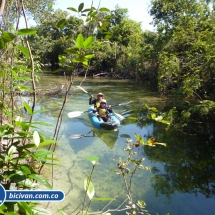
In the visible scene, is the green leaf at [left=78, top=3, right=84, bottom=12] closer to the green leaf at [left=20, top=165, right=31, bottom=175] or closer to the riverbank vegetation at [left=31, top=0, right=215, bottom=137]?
the riverbank vegetation at [left=31, top=0, right=215, bottom=137]

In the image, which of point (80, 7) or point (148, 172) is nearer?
point (80, 7)

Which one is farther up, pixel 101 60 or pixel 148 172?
pixel 101 60

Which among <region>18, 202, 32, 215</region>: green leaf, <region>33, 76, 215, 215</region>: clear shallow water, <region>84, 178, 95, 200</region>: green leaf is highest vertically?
<region>18, 202, 32, 215</region>: green leaf

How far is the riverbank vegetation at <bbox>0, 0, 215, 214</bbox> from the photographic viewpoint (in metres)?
1.13

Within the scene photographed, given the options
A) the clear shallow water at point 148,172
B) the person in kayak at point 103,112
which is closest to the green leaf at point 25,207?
the clear shallow water at point 148,172

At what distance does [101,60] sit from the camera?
23.8m

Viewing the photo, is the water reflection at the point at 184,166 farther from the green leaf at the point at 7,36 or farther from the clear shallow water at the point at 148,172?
the green leaf at the point at 7,36

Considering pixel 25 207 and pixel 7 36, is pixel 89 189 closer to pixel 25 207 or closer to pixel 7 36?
pixel 25 207

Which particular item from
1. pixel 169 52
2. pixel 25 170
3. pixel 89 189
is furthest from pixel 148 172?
pixel 169 52

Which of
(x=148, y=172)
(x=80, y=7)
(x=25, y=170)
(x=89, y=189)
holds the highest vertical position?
(x=80, y=7)

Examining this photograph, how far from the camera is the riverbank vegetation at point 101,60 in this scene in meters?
1.13

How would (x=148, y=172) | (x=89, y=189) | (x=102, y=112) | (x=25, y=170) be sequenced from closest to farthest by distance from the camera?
(x=25, y=170) → (x=89, y=189) → (x=148, y=172) → (x=102, y=112)

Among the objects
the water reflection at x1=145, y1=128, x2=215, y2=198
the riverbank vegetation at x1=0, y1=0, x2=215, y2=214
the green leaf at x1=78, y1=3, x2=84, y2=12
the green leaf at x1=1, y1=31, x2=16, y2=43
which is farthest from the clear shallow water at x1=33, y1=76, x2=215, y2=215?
the green leaf at x1=1, y1=31, x2=16, y2=43

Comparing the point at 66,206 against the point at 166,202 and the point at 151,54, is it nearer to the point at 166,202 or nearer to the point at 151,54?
the point at 166,202
